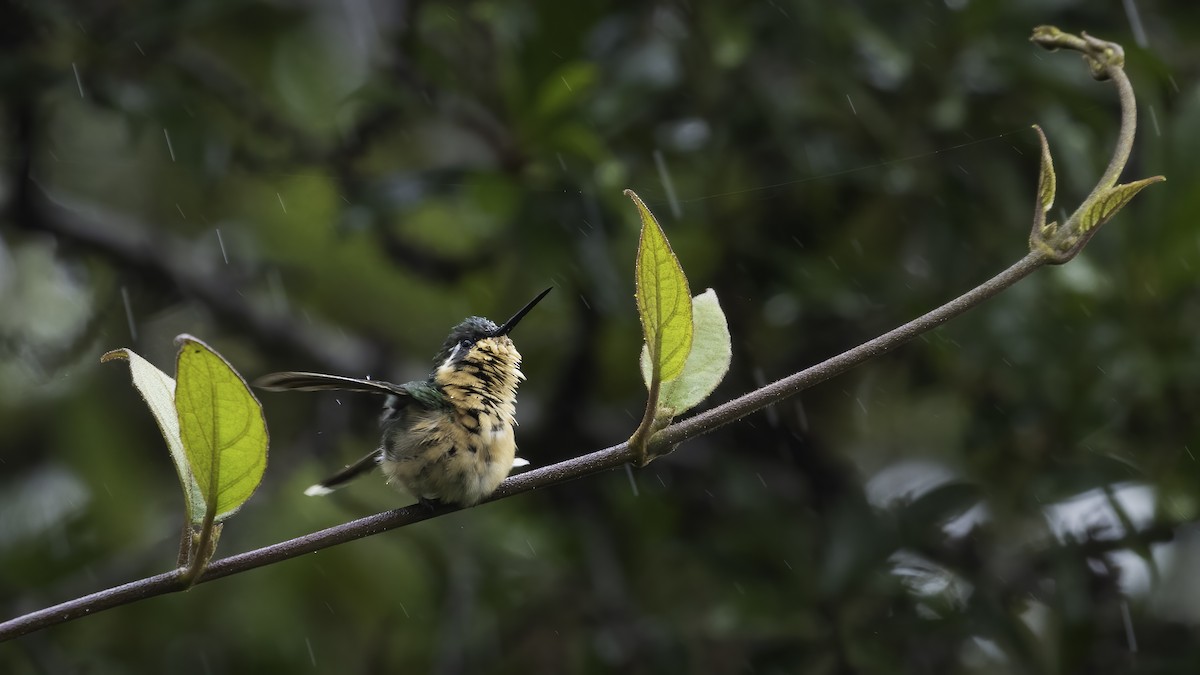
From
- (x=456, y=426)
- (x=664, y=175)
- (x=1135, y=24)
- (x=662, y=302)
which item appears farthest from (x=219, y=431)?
(x=1135, y=24)

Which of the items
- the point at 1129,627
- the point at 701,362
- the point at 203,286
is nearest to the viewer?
the point at 701,362

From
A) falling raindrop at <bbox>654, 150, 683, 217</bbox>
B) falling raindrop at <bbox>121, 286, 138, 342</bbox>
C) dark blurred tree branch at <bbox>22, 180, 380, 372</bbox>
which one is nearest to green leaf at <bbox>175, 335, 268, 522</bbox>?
falling raindrop at <bbox>654, 150, 683, 217</bbox>

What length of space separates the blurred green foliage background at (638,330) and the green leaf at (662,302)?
1693 mm

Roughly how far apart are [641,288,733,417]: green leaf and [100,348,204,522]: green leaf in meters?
0.43

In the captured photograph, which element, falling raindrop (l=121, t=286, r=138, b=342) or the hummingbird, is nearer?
the hummingbird

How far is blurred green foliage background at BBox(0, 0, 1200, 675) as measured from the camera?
2.73 metres

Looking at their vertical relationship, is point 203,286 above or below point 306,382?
below

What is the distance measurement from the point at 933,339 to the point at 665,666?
109 centimetres

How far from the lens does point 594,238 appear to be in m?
2.87

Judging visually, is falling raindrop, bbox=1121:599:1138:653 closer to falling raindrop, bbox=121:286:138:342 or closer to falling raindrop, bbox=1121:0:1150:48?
falling raindrop, bbox=1121:0:1150:48

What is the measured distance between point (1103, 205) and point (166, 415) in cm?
89

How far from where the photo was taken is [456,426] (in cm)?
168

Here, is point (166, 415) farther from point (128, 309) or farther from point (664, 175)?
point (128, 309)

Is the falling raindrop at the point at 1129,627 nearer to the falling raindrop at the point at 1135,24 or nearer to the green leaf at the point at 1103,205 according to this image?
the falling raindrop at the point at 1135,24
